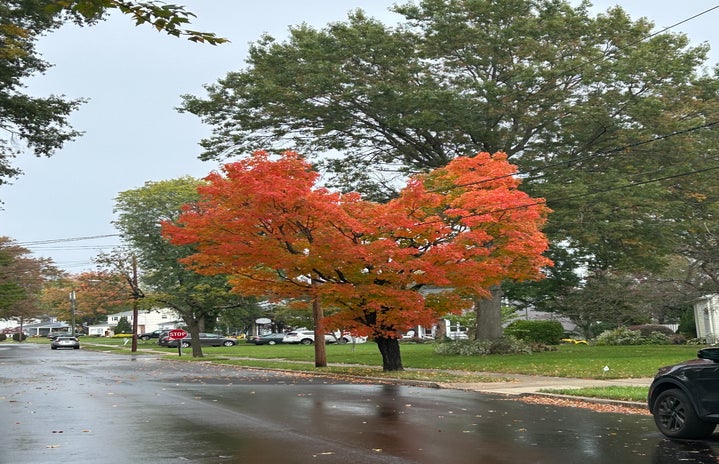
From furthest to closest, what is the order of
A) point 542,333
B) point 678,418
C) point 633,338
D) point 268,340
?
point 268,340
point 633,338
point 542,333
point 678,418

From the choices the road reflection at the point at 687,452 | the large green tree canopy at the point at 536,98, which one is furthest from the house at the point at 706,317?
the road reflection at the point at 687,452

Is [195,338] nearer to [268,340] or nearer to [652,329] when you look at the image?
[268,340]

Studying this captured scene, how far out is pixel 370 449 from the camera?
970cm

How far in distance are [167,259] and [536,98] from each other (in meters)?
25.2

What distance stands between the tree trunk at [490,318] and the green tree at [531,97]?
516 cm

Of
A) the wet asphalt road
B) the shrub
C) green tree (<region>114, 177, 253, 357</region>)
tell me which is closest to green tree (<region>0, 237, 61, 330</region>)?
green tree (<region>114, 177, 253, 357</region>)

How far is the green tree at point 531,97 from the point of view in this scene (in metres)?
29.1

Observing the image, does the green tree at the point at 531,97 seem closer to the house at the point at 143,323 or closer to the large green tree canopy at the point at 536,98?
the large green tree canopy at the point at 536,98

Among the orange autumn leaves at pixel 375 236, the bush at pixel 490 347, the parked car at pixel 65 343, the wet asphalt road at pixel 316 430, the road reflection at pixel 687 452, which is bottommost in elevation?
the road reflection at pixel 687 452

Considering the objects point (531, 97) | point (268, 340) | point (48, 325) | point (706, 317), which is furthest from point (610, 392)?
point (48, 325)

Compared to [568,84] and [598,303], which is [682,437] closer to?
[568,84]

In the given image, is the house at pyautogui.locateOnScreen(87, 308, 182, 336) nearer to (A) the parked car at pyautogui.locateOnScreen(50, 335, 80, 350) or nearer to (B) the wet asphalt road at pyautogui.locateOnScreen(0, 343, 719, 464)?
(A) the parked car at pyautogui.locateOnScreen(50, 335, 80, 350)

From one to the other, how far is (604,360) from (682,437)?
59.7 ft

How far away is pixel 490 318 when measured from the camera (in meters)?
35.1
